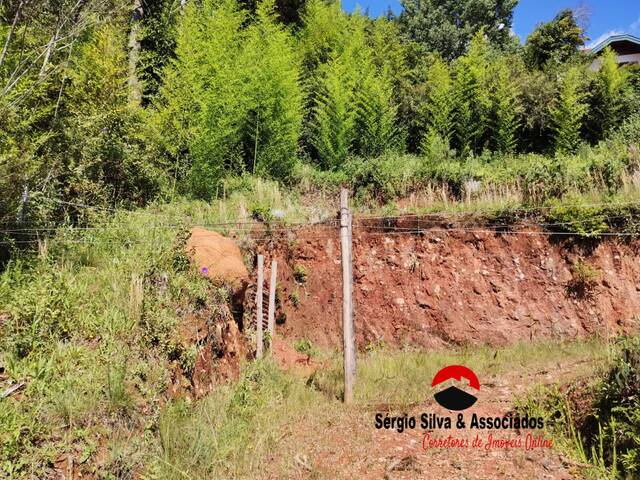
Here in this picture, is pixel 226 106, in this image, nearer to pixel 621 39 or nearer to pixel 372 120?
pixel 372 120

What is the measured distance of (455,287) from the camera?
24.2ft

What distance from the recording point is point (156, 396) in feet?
11.7

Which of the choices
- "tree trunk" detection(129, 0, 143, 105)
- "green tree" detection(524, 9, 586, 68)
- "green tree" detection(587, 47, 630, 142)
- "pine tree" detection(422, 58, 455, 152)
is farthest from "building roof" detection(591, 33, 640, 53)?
"tree trunk" detection(129, 0, 143, 105)

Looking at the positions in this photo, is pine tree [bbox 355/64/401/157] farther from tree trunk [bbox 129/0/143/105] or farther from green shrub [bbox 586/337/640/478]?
green shrub [bbox 586/337/640/478]

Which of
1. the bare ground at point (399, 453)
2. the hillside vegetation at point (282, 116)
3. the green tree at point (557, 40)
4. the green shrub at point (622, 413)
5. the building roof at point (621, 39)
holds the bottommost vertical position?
the bare ground at point (399, 453)

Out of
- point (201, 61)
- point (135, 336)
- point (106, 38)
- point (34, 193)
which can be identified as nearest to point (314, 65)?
point (201, 61)

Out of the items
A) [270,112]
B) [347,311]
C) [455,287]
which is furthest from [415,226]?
[270,112]

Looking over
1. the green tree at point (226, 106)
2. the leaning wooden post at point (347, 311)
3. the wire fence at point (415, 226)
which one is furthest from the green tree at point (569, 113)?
the leaning wooden post at point (347, 311)

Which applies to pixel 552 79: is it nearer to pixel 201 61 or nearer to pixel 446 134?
pixel 446 134

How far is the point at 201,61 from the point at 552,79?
10328mm

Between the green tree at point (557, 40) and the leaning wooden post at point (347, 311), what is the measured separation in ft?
42.1

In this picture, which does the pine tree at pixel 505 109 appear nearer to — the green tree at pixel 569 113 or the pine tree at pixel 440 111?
the green tree at pixel 569 113

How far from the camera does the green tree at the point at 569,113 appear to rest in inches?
442

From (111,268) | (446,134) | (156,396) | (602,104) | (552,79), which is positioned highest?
(552,79)
